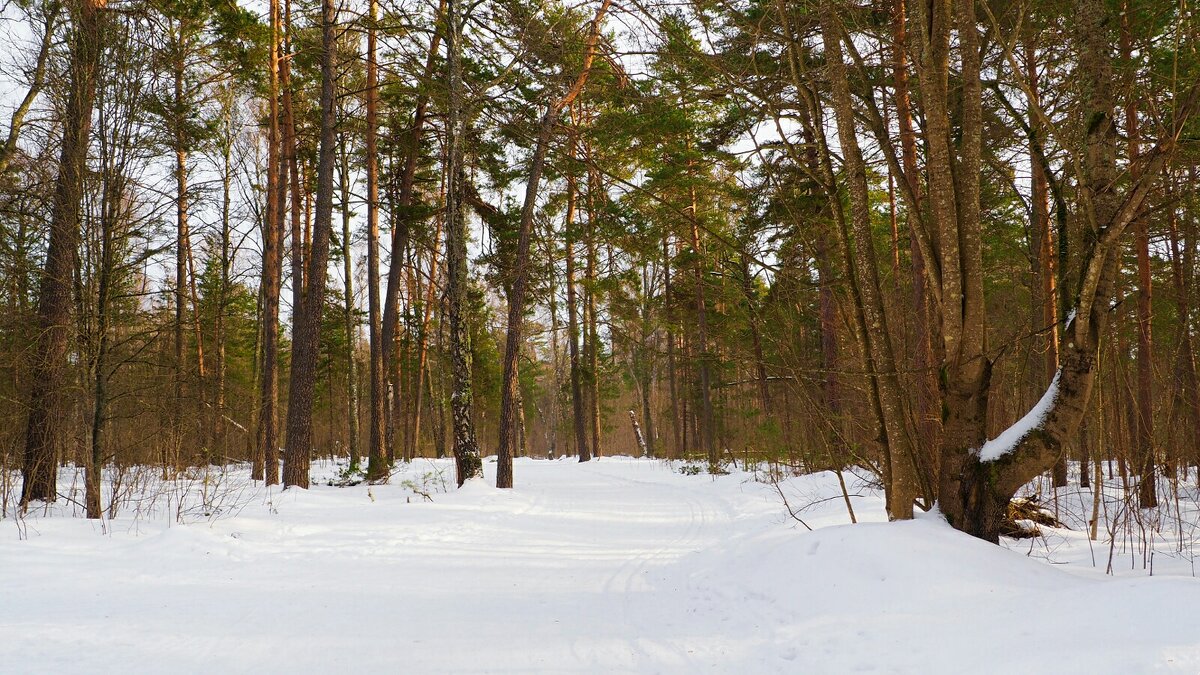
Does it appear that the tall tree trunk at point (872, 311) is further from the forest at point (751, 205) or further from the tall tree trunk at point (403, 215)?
the tall tree trunk at point (403, 215)

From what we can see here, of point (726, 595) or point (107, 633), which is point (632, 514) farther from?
point (107, 633)

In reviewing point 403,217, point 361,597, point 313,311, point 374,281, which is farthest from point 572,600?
point 374,281

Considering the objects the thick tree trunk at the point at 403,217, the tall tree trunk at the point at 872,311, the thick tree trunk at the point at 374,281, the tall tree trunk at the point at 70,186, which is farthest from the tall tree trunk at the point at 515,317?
the tall tree trunk at the point at 872,311

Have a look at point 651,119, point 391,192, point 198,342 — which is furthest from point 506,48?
point 198,342

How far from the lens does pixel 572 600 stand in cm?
477

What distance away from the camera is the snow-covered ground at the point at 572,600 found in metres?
3.09

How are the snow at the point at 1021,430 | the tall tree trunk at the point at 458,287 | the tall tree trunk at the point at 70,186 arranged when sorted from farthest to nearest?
the tall tree trunk at the point at 458,287, the tall tree trunk at the point at 70,186, the snow at the point at 1021,430

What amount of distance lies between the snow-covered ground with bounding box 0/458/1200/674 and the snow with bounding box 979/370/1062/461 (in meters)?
0.66

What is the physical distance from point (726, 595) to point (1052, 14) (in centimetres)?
582

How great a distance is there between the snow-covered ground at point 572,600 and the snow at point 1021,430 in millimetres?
660

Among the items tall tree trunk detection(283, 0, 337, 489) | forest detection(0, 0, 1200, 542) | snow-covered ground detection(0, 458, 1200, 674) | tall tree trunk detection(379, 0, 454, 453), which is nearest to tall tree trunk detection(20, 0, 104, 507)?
forest detection(0, 0, 1200, 542)

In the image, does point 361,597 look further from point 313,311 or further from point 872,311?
point 313,311

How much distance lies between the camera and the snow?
15.4 feet

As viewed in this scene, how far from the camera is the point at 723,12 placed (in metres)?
5.75
